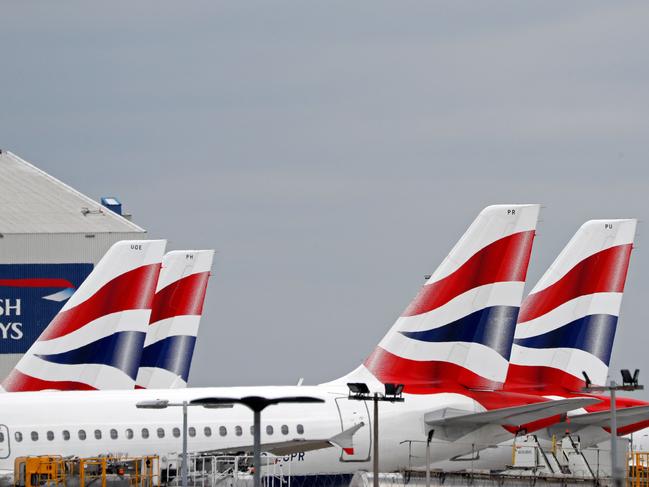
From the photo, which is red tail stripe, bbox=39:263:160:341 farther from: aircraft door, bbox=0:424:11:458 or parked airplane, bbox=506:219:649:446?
parked airplane, bbox=506:219:649:446

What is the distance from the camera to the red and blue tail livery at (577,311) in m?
59.0

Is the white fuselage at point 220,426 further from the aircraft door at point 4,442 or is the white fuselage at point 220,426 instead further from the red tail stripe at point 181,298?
the red tail stripe at point 181,298

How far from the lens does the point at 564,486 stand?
51344 mm

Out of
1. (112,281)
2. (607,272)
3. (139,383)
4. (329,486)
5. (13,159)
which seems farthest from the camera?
(13,159)

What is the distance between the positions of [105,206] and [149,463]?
53.5 m

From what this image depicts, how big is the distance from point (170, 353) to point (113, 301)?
11842 millimetres

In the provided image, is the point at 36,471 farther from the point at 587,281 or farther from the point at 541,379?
the point at 587,281

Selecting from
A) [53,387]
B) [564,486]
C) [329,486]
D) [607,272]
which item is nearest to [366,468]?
[329,486]

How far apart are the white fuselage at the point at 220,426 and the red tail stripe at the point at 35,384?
3.41m

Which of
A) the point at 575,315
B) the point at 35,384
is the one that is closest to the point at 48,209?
the point at 35,384

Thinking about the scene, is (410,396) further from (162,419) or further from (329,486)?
(162,419)

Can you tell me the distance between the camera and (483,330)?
5284cm

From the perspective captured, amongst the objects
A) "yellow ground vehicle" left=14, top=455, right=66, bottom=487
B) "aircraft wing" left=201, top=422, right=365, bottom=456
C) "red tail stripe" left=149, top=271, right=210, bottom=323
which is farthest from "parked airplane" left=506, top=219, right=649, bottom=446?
"yellow ground vehicle" left=14, top=455, right=66, bottom=487

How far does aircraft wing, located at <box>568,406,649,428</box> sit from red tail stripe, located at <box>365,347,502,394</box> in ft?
14.7
